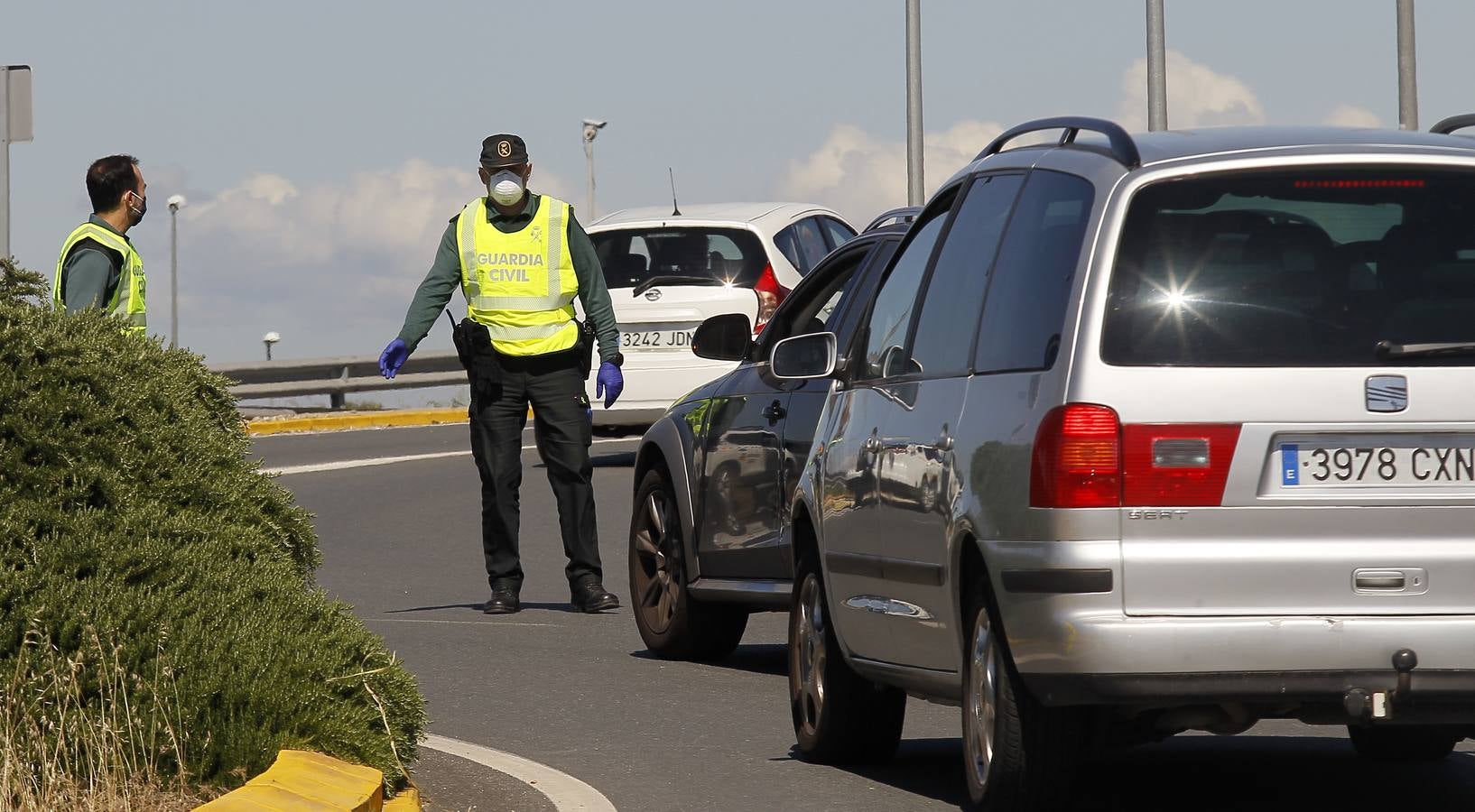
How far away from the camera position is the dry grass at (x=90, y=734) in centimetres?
602

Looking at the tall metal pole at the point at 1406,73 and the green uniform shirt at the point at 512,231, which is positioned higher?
the tall metal pole at the point at 1406,73

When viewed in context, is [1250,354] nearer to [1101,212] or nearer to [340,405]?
[1101,212]

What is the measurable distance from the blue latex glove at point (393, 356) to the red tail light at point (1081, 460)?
6712 mm

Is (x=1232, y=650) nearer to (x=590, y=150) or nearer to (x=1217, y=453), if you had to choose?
(x=1217, y=453)

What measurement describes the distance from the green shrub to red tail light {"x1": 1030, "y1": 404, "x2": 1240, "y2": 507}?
2.07m

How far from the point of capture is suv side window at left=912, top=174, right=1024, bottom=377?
665 centimetres

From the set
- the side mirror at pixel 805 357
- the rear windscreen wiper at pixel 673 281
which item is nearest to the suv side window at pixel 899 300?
the side mirror at pixel 805 357

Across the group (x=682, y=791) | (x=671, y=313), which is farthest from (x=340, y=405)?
(x=682, y=791)

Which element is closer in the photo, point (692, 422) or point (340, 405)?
point (692, 422)

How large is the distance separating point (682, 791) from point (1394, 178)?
273 cm

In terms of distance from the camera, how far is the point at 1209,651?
5.64 m

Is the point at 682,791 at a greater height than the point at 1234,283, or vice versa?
the point at 1234,283

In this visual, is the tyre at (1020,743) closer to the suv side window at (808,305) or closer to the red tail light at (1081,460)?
the red tail light at (1081,460)

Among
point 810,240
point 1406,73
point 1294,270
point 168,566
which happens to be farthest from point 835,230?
point 1294,270
